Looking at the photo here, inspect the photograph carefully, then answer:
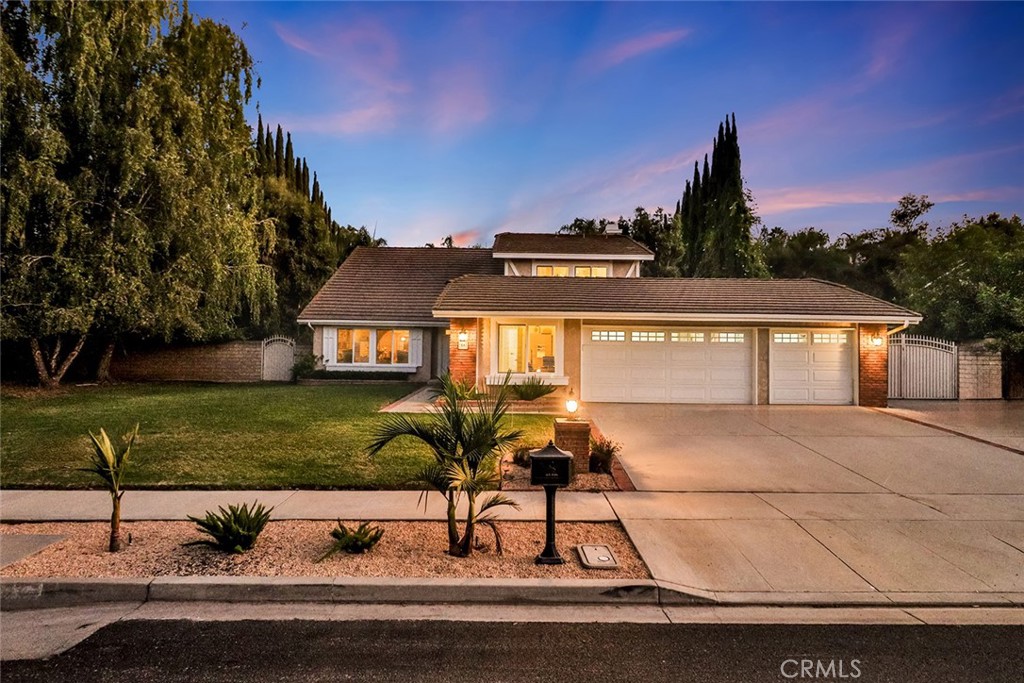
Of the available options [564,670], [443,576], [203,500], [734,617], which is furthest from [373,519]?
[734,617]

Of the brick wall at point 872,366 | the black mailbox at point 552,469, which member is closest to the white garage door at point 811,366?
the brick wall at point 872,366

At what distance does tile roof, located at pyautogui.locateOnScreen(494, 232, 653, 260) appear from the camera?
21.3m

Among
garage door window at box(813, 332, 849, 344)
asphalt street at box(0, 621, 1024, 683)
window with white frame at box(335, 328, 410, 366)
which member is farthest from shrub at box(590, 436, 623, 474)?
window with white frame at box(335, 328, 410, 366)

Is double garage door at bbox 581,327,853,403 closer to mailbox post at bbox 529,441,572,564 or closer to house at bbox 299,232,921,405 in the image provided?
house at bbox 299,232,921,405

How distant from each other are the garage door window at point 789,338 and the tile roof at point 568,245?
7535 mm

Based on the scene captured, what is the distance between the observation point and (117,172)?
48.9 ft

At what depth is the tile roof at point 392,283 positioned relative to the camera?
19578 mm

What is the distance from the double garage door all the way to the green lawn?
362 cm

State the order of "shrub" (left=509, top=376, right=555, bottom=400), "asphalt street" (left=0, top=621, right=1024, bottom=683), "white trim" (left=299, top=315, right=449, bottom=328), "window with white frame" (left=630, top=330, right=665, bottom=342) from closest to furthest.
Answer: "asphalt street" (left=0, top=621, right=1024, bottom=683) → "shrub" (left=509, top=376, right=555, bottom=400) → "window with white frame" (left=630, top=330, right=665, bottom=342) → "white trim" (left=299, top=315, right=449, bottom=328)

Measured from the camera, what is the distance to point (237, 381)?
19.8 meters

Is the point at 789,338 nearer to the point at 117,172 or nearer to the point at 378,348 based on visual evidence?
the point at 378,348

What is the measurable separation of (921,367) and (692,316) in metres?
7.93

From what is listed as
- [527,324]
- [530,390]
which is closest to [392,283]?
[527,324]

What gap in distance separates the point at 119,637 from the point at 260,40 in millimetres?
19979
